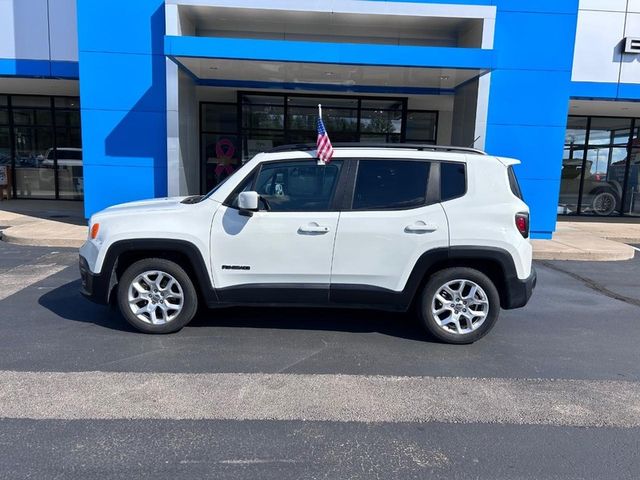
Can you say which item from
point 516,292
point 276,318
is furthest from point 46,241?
point 516,292

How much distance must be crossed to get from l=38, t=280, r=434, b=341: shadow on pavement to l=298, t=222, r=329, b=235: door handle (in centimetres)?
114

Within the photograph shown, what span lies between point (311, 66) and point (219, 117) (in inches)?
209

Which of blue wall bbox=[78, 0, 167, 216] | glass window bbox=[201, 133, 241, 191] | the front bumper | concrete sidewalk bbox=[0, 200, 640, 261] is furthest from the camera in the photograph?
glass window bbox=[201, 133, 241, 191]

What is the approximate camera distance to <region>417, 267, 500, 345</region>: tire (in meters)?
4.77

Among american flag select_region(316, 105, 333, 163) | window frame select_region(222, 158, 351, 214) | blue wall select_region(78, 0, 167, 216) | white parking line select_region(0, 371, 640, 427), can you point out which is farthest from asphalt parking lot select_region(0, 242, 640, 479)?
blue wall select_region(78, 0, 167, 216)

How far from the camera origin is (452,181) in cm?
481

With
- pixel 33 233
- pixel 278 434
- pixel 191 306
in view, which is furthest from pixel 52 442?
pixel 33 233

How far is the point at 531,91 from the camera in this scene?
10.9 m

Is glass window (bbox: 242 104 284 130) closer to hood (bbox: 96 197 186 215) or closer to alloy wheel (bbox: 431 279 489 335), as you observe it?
hood (bbox: 96 197 186 215)

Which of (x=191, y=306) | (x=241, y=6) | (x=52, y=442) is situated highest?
(x=241, y=6)

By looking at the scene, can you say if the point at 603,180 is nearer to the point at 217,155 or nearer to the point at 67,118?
the point at 217,155

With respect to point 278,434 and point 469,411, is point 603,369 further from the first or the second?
point 278,434

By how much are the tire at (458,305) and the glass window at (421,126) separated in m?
10.9

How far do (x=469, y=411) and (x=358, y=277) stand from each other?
1.64m
